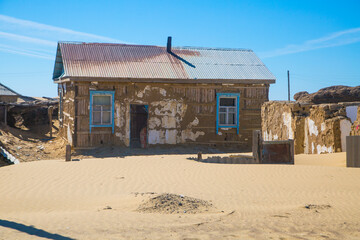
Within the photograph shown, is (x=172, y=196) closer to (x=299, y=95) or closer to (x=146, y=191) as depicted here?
(x=146, y=191)

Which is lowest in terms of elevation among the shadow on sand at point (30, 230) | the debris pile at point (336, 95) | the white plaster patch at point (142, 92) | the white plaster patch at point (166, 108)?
the shadow on sand at point (30, 230)

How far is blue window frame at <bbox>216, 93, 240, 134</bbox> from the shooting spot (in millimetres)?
19344

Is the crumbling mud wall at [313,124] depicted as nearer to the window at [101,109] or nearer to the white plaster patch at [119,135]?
the white plaster patch at [119,135]

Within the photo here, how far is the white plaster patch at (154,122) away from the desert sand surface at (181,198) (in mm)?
4989

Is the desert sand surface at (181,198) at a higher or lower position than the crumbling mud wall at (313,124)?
lower

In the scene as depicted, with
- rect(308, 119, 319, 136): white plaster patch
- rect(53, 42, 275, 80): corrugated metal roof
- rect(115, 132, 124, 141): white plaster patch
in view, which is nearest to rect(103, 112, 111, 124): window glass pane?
rect(115, 132, 124, 141): white plaster patch

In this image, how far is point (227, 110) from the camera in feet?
64.3

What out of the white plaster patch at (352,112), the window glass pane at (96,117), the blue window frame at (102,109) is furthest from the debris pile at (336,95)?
the window glass pane at (96,117)

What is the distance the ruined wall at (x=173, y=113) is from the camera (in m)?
17.8

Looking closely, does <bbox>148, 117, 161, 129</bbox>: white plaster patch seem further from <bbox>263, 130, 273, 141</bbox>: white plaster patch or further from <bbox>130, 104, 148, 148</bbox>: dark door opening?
<bbox>263, 130, 273, 141</bbox>: white plaster patch

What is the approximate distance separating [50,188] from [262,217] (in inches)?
213

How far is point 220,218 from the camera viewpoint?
6.35m

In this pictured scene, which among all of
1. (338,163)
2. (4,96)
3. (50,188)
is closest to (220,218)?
(50,188)

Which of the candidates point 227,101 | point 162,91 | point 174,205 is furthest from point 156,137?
point 174,205
